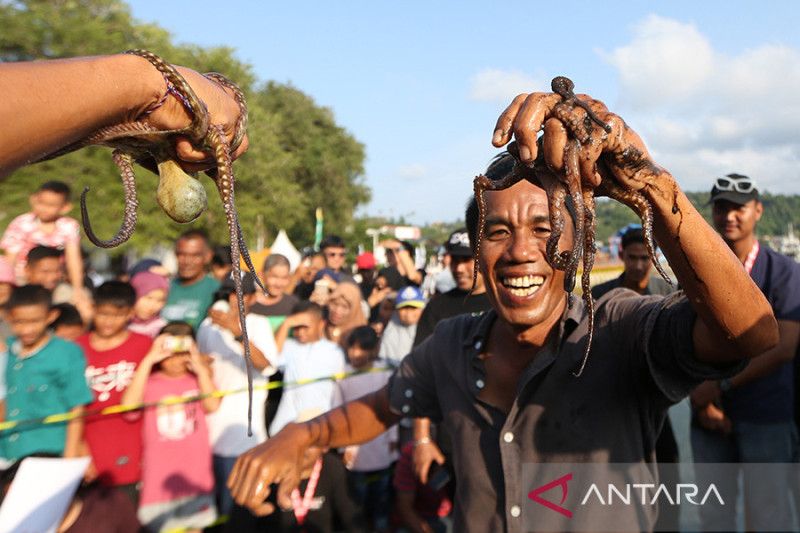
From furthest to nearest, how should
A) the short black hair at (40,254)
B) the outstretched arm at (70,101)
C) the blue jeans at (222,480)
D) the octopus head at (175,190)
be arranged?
the short black hair at (40,254), the blue jeans at (222,480), the octopus head at (175,190), the outstretched arm at (70,101)

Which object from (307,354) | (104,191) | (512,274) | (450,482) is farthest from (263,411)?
(104,191)

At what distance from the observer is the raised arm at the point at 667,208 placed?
1307 mm

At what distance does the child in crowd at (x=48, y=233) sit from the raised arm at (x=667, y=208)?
5197mm

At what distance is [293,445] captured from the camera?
2.44 meters

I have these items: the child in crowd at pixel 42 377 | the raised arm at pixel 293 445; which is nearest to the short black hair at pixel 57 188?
the child in crowd at pixel 42 377

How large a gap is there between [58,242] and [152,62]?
16.8ft

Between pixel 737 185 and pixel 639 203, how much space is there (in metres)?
3.10

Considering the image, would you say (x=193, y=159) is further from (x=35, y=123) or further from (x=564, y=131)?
(x=564, y=131)

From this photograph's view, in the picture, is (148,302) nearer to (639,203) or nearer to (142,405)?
(142,405)

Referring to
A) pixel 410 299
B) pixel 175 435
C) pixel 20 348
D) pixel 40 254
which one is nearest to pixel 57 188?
pixel 40 254

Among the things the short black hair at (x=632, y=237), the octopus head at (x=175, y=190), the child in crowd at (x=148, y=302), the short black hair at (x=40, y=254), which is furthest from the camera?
the short black hair at (x=40, y=254)

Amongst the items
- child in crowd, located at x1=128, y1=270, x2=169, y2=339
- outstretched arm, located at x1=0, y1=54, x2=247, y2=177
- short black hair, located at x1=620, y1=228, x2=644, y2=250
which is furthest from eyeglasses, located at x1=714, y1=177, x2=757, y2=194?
child in crowd, located at x1=128, y1=270, x2=169, y2=339

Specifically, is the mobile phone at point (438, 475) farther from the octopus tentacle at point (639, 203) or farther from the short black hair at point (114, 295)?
the octopus tentacle at point (639, 203)

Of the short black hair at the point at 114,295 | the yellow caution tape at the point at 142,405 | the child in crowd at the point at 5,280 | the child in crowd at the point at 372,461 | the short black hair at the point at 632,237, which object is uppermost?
the short black hair at the point at 632,237
